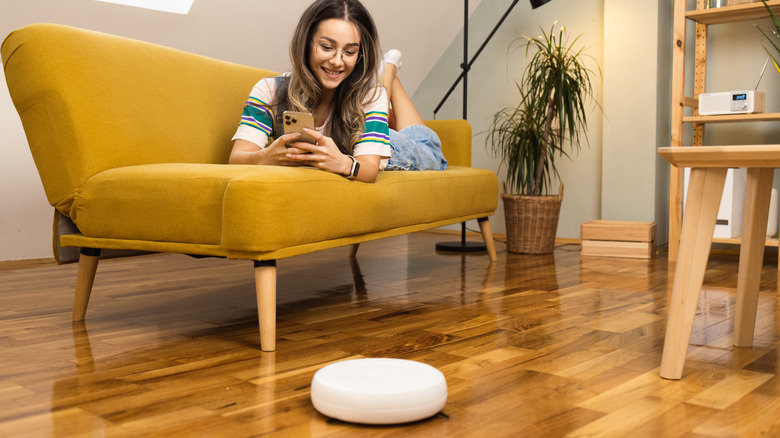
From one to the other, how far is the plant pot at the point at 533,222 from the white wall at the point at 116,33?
1327 mm

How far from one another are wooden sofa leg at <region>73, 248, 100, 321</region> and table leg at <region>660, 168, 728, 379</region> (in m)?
1.43

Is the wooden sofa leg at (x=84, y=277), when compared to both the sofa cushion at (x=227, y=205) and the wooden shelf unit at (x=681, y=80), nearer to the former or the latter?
the sofa cushion at (x=227, y=205)

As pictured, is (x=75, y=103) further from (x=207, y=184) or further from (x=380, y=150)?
(x=380, y=150)

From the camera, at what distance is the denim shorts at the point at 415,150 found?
2508 millimetres

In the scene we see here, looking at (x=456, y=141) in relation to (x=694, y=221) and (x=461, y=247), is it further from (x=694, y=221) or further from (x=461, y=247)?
(x=694, y=221)

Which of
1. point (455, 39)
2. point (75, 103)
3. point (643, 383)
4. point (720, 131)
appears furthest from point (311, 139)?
→ point (455, 39)

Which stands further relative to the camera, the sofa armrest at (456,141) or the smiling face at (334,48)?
the sofa armrest at (456,141)

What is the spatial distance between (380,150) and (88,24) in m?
1.57

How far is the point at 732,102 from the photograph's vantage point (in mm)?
2996

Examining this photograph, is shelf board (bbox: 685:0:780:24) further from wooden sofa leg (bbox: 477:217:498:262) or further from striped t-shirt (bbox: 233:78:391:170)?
striped t-shirt (bbox: 233:78:391:170)

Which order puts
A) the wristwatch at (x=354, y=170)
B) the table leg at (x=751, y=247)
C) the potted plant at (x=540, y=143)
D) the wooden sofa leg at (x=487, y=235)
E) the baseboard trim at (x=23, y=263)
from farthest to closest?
the potted plant at (x=540, y=143)
the wooden sofa leg at (x=487, y=235)
the baseboard trim at (x=23, y=263)
the wristwatch at (x=354, y=170)
the table leg at (x=751, y=247)

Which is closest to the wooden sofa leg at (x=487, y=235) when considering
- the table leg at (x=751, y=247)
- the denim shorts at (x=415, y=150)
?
the denim shorts at (x=415, y=150)

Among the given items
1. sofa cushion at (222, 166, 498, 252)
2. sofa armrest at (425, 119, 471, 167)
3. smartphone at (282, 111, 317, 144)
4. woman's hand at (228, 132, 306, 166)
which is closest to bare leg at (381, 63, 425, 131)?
sofa armrest at (425, 119, 471, 167)

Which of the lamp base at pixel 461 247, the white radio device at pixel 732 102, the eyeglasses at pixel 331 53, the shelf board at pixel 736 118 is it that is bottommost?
the lamp base at pixel 461 247
